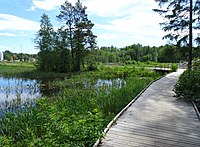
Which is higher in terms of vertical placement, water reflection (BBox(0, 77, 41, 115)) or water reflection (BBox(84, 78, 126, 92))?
water reflection (BBox(84, 78, 126, 92))

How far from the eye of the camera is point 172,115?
19.0 ft

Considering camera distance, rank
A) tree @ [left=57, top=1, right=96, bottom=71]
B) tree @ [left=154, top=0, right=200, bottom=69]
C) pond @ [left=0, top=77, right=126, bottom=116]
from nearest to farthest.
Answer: pond @ [left=0, top=77, right=126, bottom=116], tree @ [left=154, top=0, right=200, bottom=69], tree @ [left=57, top=1, right=96, bottom=71]

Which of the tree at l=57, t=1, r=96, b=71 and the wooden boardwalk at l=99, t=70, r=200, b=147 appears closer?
the wooden boardwalk at l=99, t=70, r=200, b=147

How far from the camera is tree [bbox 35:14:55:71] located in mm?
29438

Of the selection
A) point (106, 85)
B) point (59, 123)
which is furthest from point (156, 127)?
point (106, 85)

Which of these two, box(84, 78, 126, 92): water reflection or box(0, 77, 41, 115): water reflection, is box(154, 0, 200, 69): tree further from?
Answer: box(0, 77, 41, 115): water reflection

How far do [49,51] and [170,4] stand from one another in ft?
59.8

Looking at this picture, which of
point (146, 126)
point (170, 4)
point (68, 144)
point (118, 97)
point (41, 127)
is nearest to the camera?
point (68, 144)

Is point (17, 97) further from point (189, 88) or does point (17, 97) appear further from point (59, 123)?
point (189, 88)

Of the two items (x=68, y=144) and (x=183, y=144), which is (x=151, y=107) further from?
(x=68, y=144)

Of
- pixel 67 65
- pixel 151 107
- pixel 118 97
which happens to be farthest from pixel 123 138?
pixel 67 65

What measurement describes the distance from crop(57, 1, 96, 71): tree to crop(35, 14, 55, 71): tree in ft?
6.58

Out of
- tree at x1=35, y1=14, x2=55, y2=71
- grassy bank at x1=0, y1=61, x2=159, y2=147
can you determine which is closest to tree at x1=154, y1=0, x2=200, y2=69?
grassy bank at x1=0, y1=61, x2=159, y2=147

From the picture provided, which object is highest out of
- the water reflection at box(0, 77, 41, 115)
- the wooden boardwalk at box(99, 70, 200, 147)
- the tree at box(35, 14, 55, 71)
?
the tree at box(35, 14, 55, 71)
